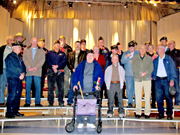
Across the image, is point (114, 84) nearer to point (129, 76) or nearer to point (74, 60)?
point (129, 76)

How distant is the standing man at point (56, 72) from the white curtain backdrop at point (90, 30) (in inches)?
322

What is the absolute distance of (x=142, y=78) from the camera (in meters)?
4.45

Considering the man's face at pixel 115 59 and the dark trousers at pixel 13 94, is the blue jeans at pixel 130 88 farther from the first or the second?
the dark trousers at pixel 13 94

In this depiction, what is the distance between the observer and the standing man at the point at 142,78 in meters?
4.40

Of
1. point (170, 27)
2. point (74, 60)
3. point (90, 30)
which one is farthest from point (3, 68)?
point (170, 27)

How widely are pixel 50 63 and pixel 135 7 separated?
9.07 metres

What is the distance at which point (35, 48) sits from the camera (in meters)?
5.09

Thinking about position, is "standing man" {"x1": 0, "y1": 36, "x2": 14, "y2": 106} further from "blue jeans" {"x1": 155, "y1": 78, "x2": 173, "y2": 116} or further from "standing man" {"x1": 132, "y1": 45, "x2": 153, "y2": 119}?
"blue jeans" {"x1": 155, "y1": 78, "x2": 173, "y2": 116}

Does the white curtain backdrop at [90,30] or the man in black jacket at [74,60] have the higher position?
the white curtain backdrop at [90,30]

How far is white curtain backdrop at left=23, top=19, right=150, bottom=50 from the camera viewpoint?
13203 mm

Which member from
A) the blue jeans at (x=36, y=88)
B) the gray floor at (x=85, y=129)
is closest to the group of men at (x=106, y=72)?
the blue jeans at (x=36, y=88)

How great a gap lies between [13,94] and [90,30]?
10.0 metres

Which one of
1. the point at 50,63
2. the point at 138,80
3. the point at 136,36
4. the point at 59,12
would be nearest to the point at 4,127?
the point at 50,63

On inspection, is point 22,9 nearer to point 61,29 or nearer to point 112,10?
point 61,29
